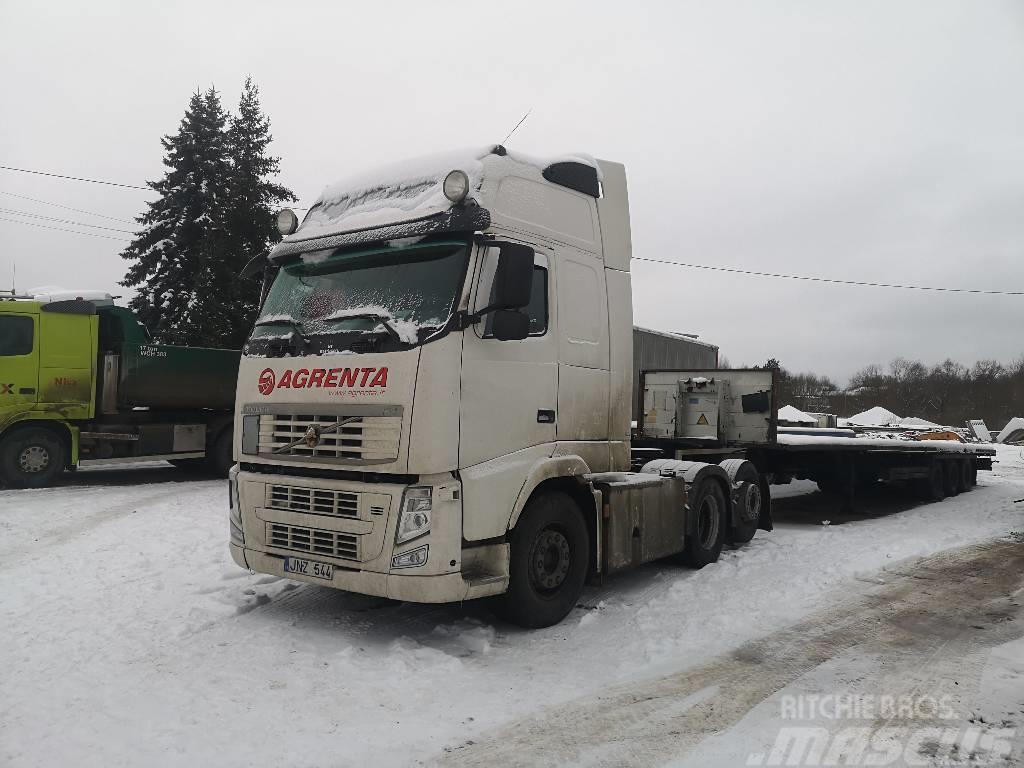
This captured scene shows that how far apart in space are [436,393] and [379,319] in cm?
73

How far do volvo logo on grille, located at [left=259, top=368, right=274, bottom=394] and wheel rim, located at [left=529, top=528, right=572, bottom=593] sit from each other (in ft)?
7.54

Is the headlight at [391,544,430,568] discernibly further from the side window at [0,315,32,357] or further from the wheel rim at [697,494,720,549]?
the side window at [0,315,32,357]

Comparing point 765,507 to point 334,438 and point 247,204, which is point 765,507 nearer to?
point 334,438

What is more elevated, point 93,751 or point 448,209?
point 448,209

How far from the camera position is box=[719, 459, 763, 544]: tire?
336 inches

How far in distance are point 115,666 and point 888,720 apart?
4589 millimetres

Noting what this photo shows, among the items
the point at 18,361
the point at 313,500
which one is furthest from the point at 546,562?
the point at 18,361

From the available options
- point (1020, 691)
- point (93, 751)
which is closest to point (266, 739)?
point (93, 751)

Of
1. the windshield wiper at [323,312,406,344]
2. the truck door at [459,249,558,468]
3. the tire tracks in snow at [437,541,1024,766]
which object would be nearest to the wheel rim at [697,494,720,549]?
the tire tracks in snow at [437,541,1024,766]

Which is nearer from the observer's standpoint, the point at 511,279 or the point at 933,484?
the point at 511,279

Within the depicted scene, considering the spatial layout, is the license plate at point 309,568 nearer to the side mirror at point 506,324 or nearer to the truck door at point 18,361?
the side mirror at point 506,324

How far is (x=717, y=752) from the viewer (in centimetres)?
367

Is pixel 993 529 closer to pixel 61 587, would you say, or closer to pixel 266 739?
pixel 266 739

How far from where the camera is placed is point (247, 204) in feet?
83.7
